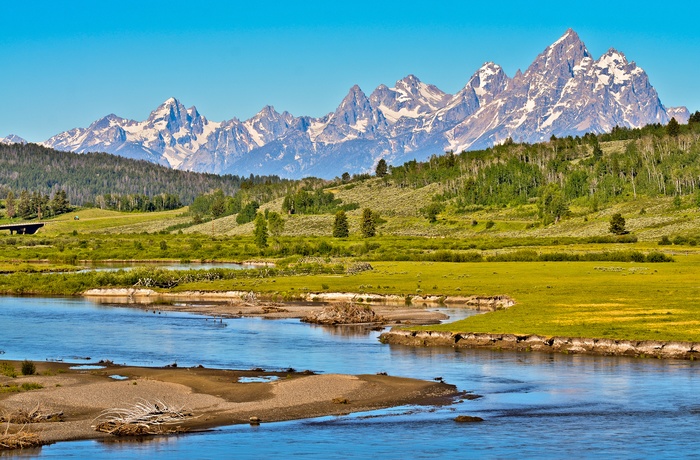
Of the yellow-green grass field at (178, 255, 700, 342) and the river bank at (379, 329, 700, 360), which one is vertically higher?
the yellow-green grass field at (178, 255, 700, 342)

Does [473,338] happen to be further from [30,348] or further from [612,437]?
[30,348]

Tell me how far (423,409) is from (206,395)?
35.7 ft

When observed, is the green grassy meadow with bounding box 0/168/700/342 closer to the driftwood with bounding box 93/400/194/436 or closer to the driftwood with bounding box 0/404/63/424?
the driftwood with bounding box 93/400/194/436

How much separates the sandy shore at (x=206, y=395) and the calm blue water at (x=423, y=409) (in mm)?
1764

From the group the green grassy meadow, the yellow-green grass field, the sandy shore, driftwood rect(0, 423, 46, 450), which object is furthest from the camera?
the green grassy meadow

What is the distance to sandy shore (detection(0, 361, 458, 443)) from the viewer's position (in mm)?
42312

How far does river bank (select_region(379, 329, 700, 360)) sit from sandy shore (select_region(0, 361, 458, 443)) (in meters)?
14.3

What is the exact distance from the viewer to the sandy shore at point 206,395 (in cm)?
4231

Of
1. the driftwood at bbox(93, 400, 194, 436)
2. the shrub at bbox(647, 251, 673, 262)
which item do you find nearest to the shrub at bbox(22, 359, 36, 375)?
the driftwood at bbox(93, 400, 194, 436)

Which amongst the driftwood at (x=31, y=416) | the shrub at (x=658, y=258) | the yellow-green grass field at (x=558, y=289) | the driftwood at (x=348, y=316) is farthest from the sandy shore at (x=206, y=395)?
the shrub at (x=658, y=258)

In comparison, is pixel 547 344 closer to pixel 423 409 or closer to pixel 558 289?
pixel 423 409

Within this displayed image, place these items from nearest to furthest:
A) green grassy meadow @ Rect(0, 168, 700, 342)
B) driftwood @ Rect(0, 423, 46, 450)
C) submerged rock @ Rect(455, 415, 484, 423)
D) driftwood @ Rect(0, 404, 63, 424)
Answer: driftwood @ Rect(0, 423, 46, 450), driftwood @ Rect(0, 404, 63, 424), submerged rock @ Rect(455, 415, 484, 423), green grassy meadow @ Rect(0, 168, 700, 342)

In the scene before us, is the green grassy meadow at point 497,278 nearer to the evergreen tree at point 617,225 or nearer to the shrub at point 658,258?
the shrub at point 658,258

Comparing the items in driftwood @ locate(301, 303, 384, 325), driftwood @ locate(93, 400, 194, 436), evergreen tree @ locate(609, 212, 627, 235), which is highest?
evergreen tree @ locate(609, 212, 627, 235)
